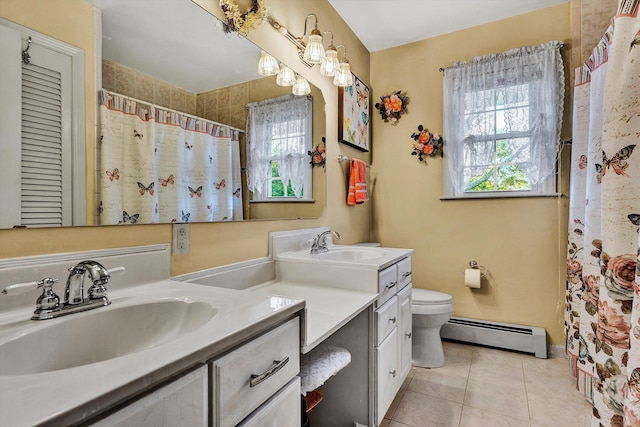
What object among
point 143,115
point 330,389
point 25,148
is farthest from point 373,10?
point 330,389

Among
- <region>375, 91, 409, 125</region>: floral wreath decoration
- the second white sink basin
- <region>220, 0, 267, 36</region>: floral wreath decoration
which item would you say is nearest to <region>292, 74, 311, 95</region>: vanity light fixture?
<region>220, 0, 267, 36</region>: floral wreath decoration

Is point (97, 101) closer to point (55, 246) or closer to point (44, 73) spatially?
point (44, 73)

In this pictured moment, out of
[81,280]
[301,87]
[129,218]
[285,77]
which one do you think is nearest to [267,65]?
[285,77]

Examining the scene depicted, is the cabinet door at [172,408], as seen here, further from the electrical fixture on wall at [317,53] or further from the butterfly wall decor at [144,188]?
the electrical fixture on wall at [317,53]

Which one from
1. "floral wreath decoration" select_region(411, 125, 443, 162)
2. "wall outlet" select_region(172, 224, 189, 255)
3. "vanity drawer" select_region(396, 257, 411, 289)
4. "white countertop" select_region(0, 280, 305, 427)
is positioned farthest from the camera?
"floral wreath decoration" select_region(411, 125, 443, 162)

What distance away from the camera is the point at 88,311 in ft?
2.66

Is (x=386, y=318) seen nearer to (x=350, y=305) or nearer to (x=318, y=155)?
(x=350, y=305)

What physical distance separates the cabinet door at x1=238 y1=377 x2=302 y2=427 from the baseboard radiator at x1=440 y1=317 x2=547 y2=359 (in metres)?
2.09

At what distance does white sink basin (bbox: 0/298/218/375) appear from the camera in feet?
2.19

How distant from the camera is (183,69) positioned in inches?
48.6

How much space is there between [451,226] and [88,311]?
253 cm

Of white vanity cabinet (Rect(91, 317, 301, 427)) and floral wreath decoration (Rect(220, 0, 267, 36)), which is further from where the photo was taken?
floral wreath decoration (Rect(220, 0, 267, 36))

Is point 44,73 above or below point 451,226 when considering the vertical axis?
above

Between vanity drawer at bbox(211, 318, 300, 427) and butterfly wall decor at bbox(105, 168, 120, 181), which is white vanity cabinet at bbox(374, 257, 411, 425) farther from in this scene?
butterfly wall decor at bbox(105, 168, 120, 181)
